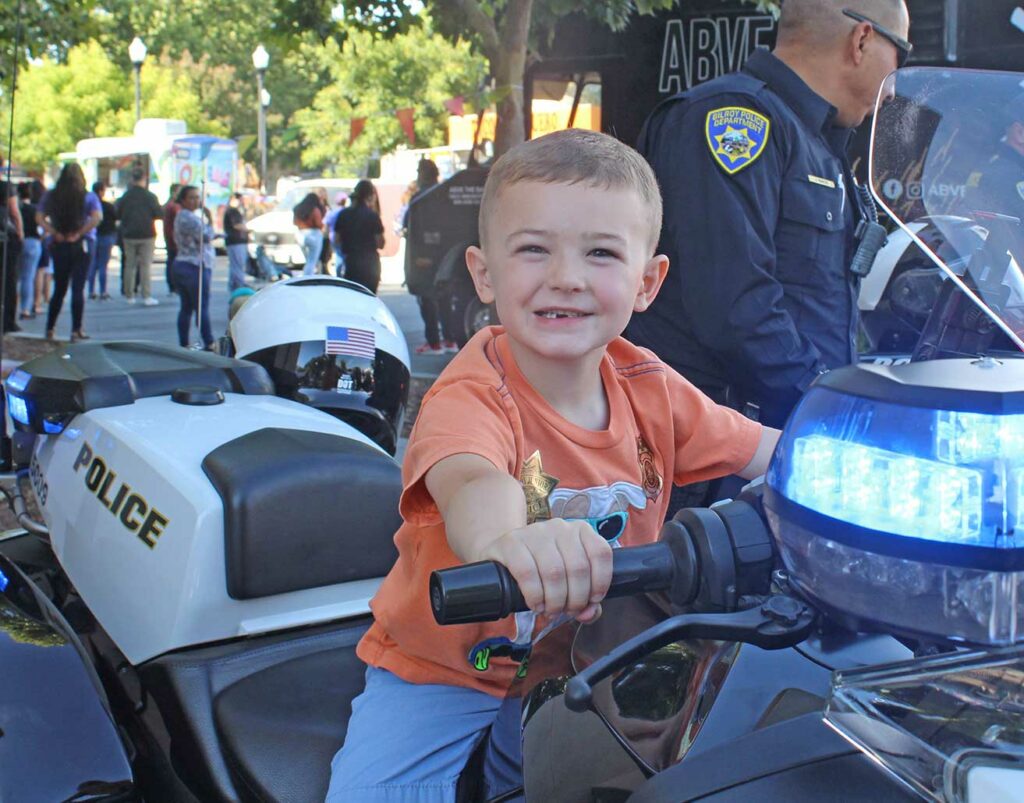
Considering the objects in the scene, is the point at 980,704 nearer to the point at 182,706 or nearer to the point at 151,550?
the point at 182,706

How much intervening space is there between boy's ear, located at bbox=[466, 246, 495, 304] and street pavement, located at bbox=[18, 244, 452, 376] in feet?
28.3

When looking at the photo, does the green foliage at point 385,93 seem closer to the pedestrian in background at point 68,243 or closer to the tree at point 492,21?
the pedestrian in background at point 68,243

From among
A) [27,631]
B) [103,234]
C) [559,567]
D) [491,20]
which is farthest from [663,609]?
[103,234]

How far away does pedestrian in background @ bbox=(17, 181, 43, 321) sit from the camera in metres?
14.4

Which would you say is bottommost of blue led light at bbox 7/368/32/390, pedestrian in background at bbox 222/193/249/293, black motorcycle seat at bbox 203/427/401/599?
pedestrian in background at bbox 222/193/249/293

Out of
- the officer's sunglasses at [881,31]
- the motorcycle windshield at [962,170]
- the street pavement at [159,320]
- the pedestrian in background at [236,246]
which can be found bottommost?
the street pavement at [159,320]

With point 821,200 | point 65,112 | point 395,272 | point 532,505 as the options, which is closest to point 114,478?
point 532,505

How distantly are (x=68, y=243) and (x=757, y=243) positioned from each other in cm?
1142

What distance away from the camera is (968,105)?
133cm

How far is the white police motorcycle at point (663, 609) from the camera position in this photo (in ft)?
2.68

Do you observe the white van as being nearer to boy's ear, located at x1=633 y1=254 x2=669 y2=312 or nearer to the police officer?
the police officer

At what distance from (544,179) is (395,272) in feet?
77.1

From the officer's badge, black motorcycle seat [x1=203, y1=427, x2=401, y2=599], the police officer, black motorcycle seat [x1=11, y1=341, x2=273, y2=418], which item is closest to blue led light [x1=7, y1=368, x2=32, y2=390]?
black motorcycle seat [x1=11, y1=341, x2=273, y2=418]

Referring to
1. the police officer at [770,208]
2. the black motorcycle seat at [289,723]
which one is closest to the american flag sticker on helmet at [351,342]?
the police officer at [770,208]
